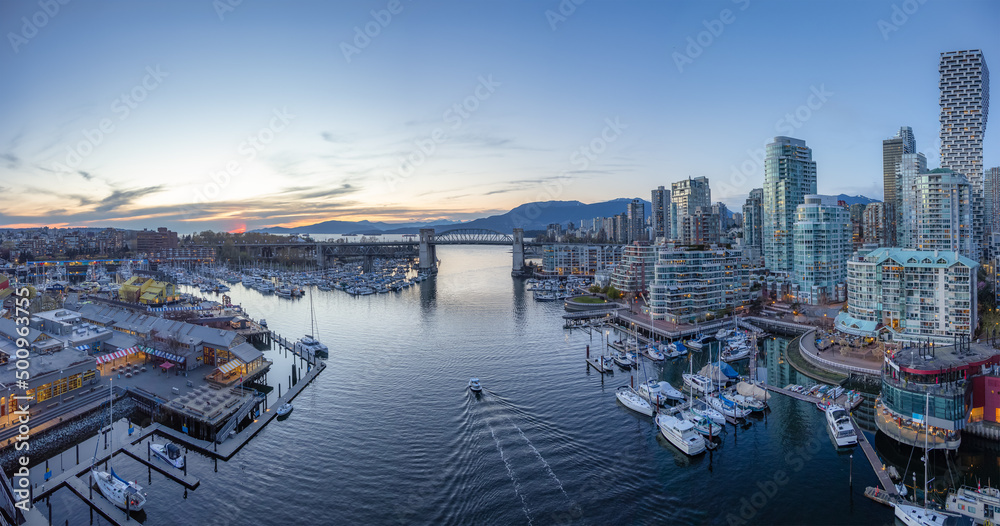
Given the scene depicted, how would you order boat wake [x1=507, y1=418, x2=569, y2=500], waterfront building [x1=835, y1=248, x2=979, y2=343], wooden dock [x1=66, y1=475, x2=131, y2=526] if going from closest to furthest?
wooden dock [x1=66, y1=475, x2=131, y2=526], boat wake [x1=507, y1=418, x2=569, y2=500], waterfront building [x1=835, y1=248, x2=979, y2=343]

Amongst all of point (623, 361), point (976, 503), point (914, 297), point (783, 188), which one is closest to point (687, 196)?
point (783, 188)

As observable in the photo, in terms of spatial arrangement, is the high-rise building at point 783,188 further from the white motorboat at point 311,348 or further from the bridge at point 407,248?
the white motorboat at point 311,348

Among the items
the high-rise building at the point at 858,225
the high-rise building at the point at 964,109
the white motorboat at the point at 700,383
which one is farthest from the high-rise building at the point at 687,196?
the white motorboat at the point at 700,383

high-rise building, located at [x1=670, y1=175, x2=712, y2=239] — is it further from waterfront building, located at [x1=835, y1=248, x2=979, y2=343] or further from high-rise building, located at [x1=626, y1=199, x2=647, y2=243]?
waterfront building, located at [x1=835, y1=248, x2=979, y2=343]

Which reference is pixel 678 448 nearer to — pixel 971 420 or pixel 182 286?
pixel 971 420

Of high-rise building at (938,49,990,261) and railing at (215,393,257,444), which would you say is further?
high-rise building at (938,49,990,261)

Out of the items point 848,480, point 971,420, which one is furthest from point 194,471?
point 971,420

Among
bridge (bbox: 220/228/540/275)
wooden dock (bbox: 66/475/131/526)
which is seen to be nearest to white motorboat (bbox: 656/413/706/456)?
wooden dock (bbox: 66/475/131/526)
